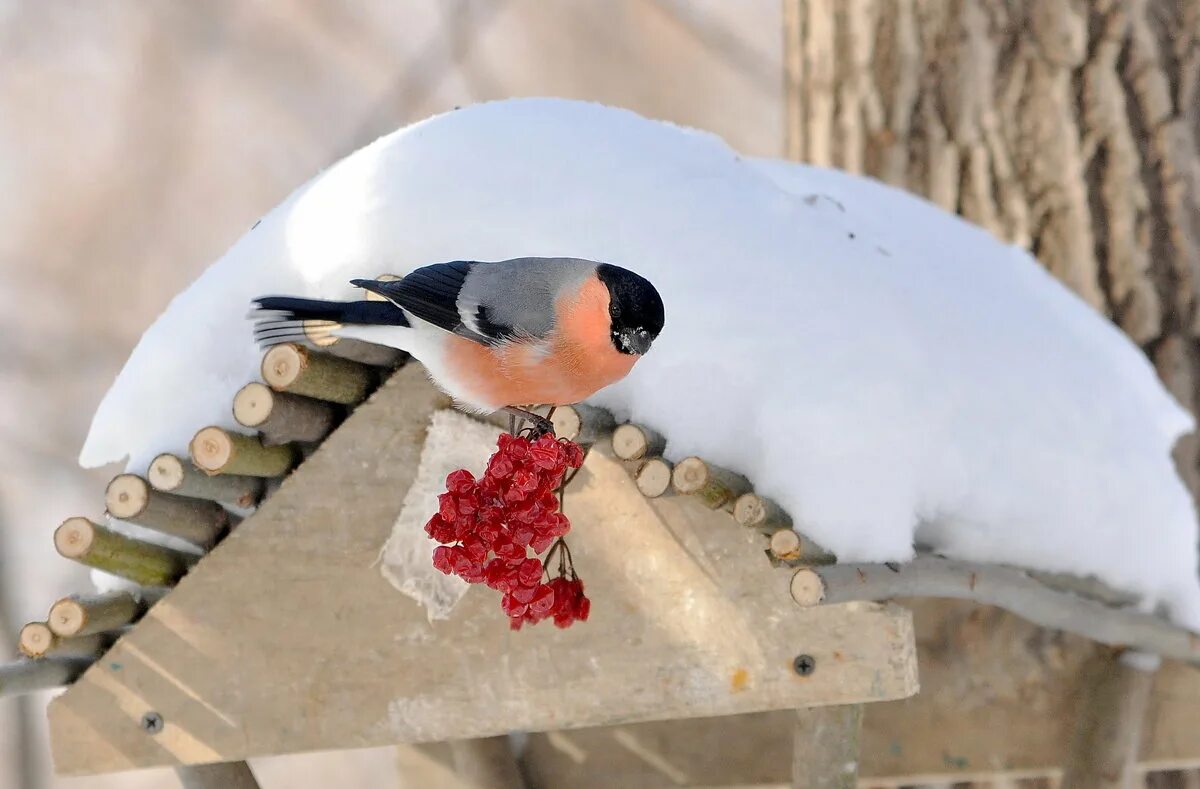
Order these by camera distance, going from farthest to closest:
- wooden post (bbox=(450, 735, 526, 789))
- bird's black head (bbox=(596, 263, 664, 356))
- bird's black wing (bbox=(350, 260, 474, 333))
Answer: wooden post (bbox=(450, 735, 526, 789)) → bird's black wing (bbox=(350, 260, 474, 333)) → bird's black head (bbox=(596, 263, 664, 356))

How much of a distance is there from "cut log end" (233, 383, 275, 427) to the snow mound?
12 centimetres

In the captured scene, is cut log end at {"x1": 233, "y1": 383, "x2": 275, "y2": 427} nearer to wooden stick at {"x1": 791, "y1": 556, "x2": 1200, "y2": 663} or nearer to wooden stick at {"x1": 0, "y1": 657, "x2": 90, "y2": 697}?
wooden stick at {"x1": 0, "y1": 657, "x2": 90, "y2": 697}

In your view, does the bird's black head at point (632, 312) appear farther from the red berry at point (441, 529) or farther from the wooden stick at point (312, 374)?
the wooden stick at point (312, 374)

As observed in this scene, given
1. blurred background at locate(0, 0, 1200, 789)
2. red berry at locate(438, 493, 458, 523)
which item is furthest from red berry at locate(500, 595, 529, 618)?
blurred background at locate(0, 0, 1200, 789)

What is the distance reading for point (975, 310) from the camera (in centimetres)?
163

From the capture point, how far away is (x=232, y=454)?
1301 millimetres

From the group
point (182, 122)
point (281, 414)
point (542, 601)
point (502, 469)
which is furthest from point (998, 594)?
point (182, 122)

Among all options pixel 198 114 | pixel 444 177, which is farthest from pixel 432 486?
pixel 198 114

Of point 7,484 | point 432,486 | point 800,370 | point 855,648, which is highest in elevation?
point 800,370

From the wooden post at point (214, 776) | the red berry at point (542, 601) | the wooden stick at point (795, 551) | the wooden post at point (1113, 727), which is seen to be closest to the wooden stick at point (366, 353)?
the red berry at point (542, 601)

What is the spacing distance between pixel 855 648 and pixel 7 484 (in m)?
4.25

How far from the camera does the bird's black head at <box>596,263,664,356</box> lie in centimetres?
96

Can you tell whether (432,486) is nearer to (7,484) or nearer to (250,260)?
(250,260)

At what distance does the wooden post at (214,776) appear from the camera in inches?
62.7
